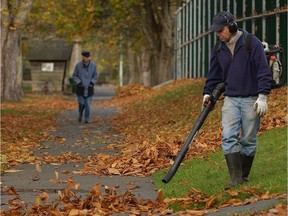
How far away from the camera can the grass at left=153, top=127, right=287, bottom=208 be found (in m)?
9.62

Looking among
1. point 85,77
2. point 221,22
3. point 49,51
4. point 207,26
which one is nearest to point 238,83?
point 221,22

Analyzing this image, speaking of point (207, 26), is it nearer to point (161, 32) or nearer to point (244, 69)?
point (161, 32)

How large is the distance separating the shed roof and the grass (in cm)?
4994

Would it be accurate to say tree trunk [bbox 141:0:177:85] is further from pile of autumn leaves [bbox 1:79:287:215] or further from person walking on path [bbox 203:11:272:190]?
person walking on path [bbox 203:11:272:190]

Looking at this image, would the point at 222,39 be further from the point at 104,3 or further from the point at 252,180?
the point at 104,3

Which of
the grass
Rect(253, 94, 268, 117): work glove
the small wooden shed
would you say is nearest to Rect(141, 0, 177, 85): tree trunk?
the small wooden shed

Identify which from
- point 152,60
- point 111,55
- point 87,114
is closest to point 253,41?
point 87,114

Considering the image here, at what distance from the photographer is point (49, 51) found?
64.1m

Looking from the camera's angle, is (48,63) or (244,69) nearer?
(244,69)

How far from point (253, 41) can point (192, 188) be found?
5.51 feet

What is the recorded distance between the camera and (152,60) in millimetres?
58125

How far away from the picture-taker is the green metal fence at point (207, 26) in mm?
21141

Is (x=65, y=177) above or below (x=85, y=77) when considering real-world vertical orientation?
below

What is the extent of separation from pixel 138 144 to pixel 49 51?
48207 mm
